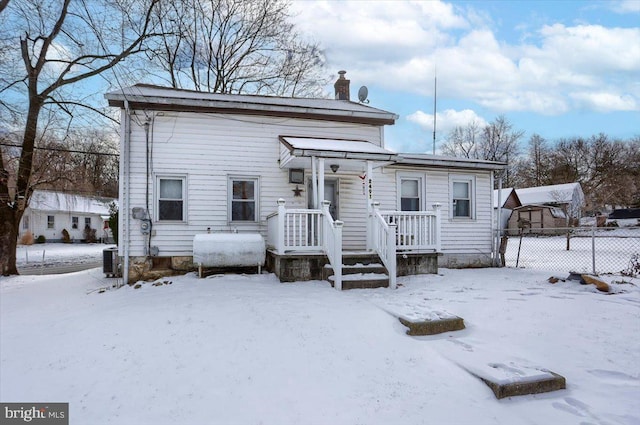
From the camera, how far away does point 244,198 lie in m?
9.74

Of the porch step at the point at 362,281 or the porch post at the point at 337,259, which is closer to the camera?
the porch post at the point at 337,259

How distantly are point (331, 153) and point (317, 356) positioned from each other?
5022 millimetres

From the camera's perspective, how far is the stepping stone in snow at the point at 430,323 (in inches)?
190

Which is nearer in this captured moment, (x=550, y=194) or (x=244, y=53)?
(x=244, y=53)

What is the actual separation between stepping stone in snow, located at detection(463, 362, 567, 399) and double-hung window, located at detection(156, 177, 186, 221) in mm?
7675

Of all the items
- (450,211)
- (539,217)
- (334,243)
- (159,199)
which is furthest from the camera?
(539,217)

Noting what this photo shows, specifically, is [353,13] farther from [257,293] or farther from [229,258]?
[257,293]

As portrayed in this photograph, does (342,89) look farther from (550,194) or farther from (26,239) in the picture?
(26,239)

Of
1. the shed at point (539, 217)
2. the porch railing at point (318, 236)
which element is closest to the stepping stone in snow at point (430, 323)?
the porch railing at point (318, 236)

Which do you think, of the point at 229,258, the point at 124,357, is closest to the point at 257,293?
the point at 229,258

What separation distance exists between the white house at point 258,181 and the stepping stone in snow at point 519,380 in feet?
13.3

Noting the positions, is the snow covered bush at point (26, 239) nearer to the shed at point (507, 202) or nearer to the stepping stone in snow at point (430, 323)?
the stepping stone in snow at point (430, 323)

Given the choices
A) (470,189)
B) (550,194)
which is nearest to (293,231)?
(470,189)

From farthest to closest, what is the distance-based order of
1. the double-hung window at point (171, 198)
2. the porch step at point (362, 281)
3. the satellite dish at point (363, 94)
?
the satellite dish at point (363, 94), the double-hung window at point (171, 198), the porch step at point (362, 281)
